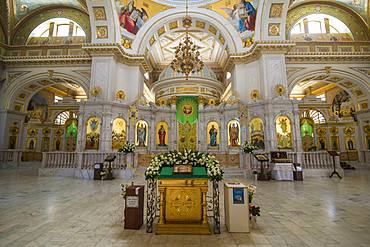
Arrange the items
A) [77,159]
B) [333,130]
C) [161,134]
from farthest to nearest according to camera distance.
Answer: [333,130]
[161,134]
[77,159]

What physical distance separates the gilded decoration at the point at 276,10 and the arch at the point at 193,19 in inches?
107

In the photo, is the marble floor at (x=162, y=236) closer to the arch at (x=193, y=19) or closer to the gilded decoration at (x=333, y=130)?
the arch at (x=193, y=19)

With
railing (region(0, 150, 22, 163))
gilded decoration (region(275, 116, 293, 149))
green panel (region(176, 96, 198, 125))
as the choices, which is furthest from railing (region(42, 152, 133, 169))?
gilded decoration (region(275, 116, 293, 149))

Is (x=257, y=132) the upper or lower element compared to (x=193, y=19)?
lower

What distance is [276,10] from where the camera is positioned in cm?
1445

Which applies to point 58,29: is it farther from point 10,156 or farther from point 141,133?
point 141,133

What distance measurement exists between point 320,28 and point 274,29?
511 cm

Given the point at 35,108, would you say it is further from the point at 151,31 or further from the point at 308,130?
the point at 308,130

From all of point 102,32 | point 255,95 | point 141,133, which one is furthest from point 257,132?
point 102,32

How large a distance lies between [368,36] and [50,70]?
2482 cm

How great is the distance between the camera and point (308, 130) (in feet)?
68.8

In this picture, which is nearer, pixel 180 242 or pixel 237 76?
pixel 180 242

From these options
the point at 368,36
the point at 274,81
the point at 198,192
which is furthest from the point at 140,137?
the point at 368,36

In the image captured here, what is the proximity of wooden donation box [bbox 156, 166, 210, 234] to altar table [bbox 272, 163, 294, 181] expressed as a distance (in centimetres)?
822
